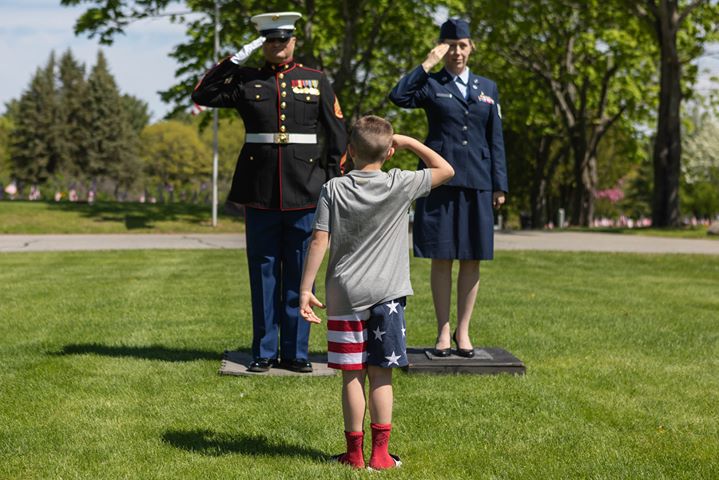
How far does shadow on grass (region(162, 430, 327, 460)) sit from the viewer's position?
14.4 ft

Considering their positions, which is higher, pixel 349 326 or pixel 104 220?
pixel 349 326

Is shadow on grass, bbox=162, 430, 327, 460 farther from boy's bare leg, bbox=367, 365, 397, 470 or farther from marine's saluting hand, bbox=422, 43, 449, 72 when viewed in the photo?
marine's saluting hand, bbox=422, 43, 449, 72

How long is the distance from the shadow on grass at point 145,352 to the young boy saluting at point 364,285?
105 inches

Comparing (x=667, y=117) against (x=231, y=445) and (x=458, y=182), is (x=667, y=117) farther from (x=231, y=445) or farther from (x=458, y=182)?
(x=231, y=445)

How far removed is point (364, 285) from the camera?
4078mm

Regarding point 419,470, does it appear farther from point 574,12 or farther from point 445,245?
point 574,12

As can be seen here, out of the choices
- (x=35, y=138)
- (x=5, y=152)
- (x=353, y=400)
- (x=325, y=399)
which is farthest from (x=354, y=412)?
(x=5, y=152)

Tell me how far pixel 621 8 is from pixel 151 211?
47.9 ft

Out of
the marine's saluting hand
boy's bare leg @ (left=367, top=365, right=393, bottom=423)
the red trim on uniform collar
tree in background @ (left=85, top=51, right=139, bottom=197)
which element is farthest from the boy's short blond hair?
tree in background @ (left=85, top=51, right=139, bottom=197)

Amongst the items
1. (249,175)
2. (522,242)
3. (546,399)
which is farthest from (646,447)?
(522,242)

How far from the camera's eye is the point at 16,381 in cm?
586

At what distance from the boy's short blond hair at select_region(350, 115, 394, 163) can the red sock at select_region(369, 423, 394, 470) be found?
1147mm

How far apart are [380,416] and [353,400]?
138mm

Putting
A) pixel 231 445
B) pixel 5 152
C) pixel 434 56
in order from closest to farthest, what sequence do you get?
pixel 231 445 < pixel 434 56 < pixel 5 152
